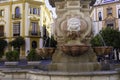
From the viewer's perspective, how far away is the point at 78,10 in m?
10.0

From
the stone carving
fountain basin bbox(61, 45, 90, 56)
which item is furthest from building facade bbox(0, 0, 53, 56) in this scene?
fountain basin bbox(61, 45, 90, 56)

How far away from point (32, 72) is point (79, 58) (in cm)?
198

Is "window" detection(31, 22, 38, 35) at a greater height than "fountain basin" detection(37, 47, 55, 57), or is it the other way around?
"window" detection(31, 22, 38, 35)

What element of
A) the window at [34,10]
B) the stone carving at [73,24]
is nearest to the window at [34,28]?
the window at [34,10]

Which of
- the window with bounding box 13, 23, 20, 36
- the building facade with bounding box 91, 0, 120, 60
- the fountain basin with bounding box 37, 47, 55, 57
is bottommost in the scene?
the fountain basin with bounding box 37, 47, 55, 57

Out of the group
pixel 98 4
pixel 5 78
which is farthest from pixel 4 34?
pixel 5 78

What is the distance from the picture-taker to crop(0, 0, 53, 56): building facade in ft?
132

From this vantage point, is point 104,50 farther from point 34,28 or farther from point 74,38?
point 34,28

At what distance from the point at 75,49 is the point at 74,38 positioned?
921 mm

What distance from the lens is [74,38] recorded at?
961cm

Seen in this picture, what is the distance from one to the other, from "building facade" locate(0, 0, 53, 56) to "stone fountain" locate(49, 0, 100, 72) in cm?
3026

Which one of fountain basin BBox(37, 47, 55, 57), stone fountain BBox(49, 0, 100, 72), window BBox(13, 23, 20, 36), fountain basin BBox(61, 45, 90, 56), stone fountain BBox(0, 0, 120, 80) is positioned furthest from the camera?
window BBox(13, 23, 20, 36)

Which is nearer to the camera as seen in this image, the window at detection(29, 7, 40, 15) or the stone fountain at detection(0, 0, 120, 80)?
the stone fountain at detection(0, 0, 120, 80)

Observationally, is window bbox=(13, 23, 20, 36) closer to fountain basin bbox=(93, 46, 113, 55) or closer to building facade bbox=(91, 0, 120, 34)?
building facade bbox=(91, 0, 120, 34)
